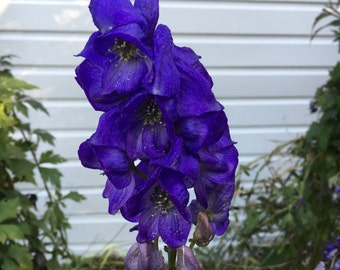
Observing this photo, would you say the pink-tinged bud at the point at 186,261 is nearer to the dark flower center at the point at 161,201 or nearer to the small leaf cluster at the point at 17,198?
the dark flower center at the point at 161,201

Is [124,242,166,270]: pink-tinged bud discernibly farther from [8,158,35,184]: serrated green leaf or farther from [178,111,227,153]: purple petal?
[8,158,35,184]: serrated green leaf

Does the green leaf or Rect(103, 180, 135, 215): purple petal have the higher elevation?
Rect(103, 180, 135, 215): purple petal

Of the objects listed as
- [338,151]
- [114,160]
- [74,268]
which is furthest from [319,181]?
[114,160]

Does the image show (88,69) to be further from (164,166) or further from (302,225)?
(302,225)

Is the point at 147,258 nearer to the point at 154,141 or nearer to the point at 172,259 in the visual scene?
the point at 172,259

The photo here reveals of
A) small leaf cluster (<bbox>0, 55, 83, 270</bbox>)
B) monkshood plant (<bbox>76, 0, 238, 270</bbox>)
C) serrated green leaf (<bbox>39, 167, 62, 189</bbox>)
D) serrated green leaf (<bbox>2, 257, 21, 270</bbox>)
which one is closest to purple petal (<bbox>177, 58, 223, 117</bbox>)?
monkshood plant (<bbox>76, 0, 238, 270</bbox>)

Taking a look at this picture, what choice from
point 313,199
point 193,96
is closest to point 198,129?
point 193,96

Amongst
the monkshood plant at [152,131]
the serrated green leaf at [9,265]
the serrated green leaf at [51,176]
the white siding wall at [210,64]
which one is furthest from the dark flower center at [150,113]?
→ the white siding wall at [210,64]
